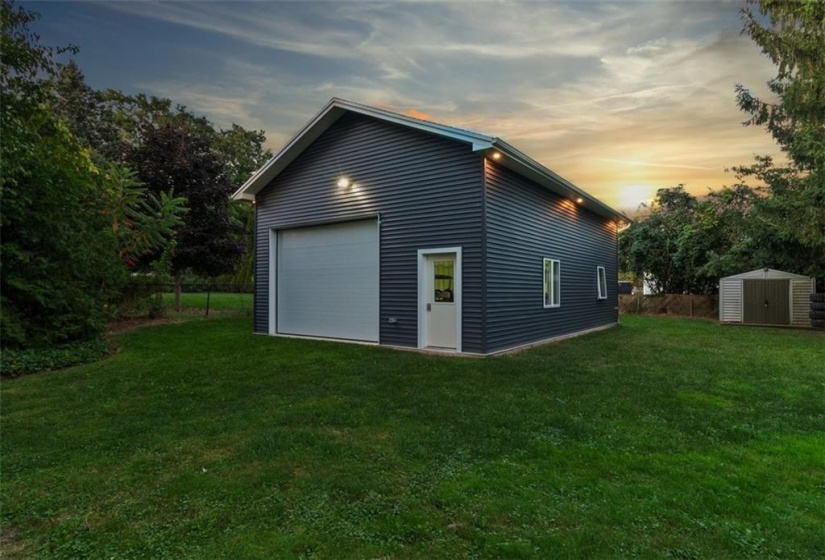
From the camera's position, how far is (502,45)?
927 centimetres

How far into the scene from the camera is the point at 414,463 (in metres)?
3.30

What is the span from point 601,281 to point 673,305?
21.4 feet

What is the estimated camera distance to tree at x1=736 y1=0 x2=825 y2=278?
10695 mm

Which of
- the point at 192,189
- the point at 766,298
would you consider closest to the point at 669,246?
the point at 766,298

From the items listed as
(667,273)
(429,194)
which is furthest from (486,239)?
(667,273)

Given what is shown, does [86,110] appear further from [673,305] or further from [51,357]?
[673,305]

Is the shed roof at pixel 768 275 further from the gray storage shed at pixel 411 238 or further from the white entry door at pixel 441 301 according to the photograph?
the white entry door at pixel 441 301

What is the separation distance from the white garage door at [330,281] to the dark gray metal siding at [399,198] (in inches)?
12.4

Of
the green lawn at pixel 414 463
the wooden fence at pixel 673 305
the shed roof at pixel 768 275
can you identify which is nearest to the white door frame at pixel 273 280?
the green lawn at pixel 414 463

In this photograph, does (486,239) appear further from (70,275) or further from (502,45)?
(70,275)

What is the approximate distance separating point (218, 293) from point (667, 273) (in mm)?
23933

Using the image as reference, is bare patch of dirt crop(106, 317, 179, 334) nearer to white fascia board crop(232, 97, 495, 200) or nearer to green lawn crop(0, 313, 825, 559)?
white fascia board crop(232, 97, 495, 200)

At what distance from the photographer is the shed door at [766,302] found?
1371 centimetres

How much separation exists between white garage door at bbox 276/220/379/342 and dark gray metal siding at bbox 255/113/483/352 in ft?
1.04
